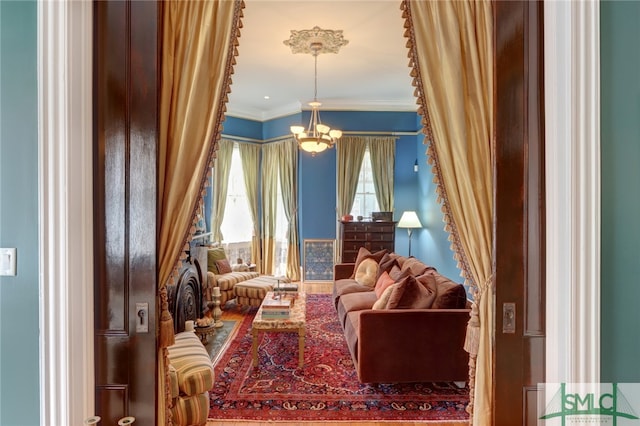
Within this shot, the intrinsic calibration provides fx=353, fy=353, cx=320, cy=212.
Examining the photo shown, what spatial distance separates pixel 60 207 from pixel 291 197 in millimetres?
5630

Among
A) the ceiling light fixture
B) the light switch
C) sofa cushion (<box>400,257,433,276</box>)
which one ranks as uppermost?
the ceiling light fixture

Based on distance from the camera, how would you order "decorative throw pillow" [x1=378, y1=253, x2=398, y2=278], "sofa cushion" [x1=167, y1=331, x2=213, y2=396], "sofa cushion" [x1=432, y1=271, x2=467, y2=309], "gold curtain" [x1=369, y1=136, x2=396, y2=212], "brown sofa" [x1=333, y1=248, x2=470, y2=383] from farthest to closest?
"gold curtain" [x1=369, y1=136, x2=396, y2=212]
"decorative throw pillow" [x1=378, y1=253, x2=398, y2=278]
"sofa cushion" [x1=432, y1=271, x2=467, y2=309]
"brown sofa" [x1=333, y1=248, x2=470, y2=383]
"sofa cushion" [x1=167, y1=331, x2=213, y2=396]

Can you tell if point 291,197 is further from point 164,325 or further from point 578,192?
point 578,192

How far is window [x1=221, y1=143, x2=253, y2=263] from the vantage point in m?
7.15

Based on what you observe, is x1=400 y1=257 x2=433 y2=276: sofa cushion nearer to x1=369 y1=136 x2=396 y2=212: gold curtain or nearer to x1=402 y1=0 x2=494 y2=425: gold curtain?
x1=402 y1=0 x2=494 y2=425: gold curtain

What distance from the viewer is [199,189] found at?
177cm

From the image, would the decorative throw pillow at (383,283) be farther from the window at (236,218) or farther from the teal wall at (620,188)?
the window at (236,218)

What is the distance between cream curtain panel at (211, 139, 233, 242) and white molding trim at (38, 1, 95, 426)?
5138mm

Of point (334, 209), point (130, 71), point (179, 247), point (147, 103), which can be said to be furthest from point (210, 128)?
point (334, 209)

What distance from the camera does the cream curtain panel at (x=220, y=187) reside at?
6.71 m

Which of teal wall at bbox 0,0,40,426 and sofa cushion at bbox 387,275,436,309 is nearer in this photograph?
teal wall at bbox 0,0,40,426

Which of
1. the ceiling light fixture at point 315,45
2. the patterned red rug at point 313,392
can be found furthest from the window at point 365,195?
the patterned red rug at point 313,392

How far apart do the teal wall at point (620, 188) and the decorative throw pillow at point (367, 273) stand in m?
3.33

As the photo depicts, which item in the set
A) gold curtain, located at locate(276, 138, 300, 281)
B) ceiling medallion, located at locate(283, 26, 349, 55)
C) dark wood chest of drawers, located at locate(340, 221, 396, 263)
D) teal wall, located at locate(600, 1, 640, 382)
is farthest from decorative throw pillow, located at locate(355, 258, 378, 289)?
teal wall, located at locate(600, 1, 640, 382)
